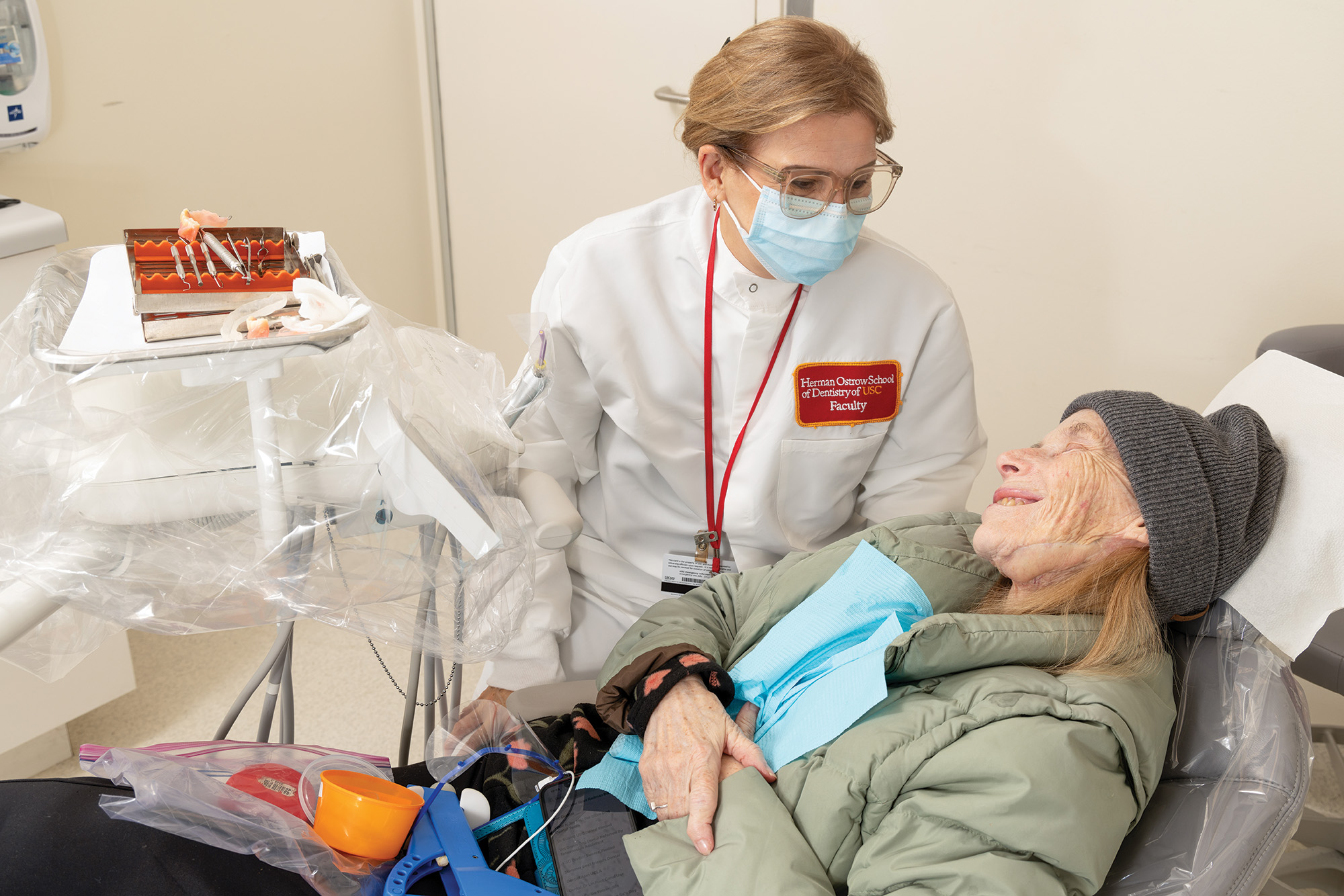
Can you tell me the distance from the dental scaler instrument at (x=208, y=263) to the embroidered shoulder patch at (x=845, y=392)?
846mm

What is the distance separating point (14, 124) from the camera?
1.88 m

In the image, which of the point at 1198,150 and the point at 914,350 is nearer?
the point at 914,350

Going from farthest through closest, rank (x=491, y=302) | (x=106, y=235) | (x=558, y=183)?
(x=491, y=302)
(x=558, y=183)
(x=106, y=235)

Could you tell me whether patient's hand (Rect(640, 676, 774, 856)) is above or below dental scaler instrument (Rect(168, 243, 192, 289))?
below

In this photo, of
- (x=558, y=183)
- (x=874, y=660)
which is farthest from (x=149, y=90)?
(x=874, y=660)

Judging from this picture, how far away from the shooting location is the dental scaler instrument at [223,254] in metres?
0.93

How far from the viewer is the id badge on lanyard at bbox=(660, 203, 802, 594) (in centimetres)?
151

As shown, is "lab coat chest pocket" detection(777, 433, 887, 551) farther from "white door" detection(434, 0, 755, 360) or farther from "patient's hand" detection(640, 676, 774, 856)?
"white door" detection(434, 0, 755, 360)

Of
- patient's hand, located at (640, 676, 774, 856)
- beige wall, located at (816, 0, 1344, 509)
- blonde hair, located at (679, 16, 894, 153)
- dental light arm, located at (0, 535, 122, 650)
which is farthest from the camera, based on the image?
beige wall, located at (816, 0, 1344, 509)

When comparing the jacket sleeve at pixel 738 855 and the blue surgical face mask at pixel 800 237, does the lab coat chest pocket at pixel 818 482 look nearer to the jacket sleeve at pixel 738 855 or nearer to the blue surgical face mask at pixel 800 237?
the blue surgical face mask at pixel 800 237

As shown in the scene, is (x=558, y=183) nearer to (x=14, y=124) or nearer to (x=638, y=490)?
(x=14, y=124)

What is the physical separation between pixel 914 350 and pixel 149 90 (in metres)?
1.93

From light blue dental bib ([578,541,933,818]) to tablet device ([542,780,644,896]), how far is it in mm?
16

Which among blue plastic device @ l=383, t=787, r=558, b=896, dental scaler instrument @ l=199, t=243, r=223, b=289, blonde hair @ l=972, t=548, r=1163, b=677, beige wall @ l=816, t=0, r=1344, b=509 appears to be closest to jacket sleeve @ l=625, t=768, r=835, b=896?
blue plastic device @ l=383, t=787, r=558, b=896
